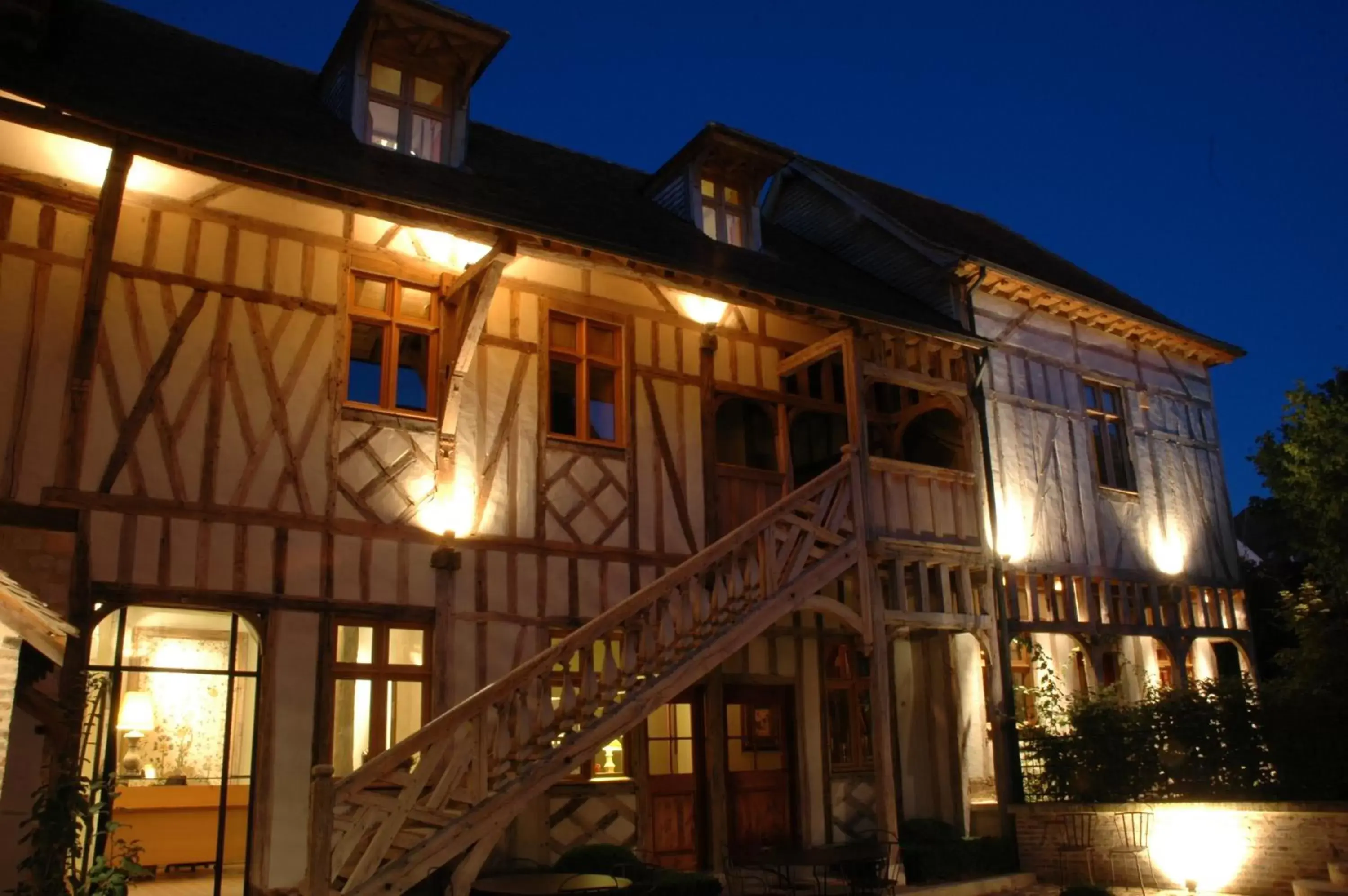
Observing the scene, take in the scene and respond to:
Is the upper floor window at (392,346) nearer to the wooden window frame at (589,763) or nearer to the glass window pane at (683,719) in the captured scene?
the wooden window frame at (589,763)

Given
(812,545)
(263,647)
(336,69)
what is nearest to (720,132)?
(336,69)

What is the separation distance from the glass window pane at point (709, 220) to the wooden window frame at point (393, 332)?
169 inches

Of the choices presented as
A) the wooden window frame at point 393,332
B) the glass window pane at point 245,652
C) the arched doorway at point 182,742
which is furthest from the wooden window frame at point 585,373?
the glass window pane at point 245,652

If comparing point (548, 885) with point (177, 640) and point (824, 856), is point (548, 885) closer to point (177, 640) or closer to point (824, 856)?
point (824, 856)

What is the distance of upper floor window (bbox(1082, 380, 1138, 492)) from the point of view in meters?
15.7

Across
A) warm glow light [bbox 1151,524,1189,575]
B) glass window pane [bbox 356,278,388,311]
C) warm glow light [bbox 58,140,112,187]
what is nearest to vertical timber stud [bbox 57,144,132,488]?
warm glow light [bbox 58,140,112,187]

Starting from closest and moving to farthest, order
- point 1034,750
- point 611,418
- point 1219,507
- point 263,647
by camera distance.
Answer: point 263,647 < point 611,418 < point 1034,750 < point 1219,507

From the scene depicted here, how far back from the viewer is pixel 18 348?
883cm

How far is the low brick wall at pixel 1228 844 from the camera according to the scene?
10258mm

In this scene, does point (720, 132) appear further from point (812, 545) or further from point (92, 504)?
point (92, 504)

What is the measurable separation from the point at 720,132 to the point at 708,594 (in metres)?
6.33

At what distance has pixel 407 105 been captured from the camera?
1196 cm

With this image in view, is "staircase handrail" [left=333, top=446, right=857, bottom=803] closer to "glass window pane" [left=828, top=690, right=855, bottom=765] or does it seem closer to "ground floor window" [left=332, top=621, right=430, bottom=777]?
"ground floor window" [left=332, top=621, right=430, bottom=777]

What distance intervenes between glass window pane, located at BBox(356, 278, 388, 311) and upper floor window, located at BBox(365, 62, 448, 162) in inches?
72.5
